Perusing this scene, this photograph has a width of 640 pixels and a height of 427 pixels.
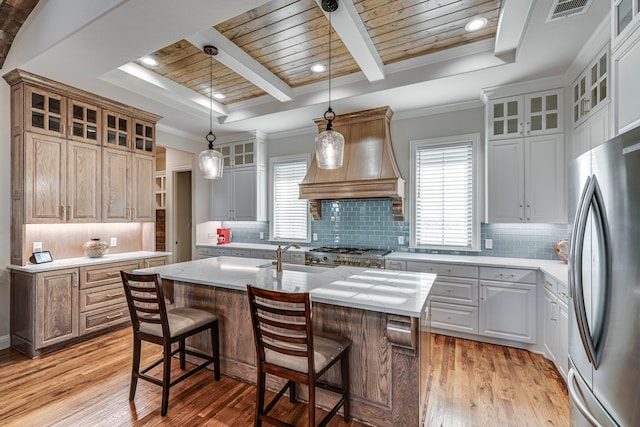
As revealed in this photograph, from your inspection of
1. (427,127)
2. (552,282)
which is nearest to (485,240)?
(552,282)

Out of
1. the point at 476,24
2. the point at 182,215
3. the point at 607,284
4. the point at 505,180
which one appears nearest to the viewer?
the point at 607,284

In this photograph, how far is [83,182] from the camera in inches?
142

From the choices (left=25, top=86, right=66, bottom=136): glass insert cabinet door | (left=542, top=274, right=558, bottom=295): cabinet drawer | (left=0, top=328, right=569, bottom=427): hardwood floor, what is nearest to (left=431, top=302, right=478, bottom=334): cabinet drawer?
(left=0, top=328, right=569, bottom=427): hardwood floor

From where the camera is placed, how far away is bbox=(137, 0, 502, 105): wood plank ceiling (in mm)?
2396

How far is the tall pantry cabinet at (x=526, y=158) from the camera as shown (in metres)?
3.14

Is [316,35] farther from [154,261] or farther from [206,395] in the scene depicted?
[154,261]

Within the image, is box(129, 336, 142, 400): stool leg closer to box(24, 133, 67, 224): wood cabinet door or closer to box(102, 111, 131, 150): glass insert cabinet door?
box(24, 133, 67, 224): wood cabinet door

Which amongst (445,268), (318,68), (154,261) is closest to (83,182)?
(154,261)

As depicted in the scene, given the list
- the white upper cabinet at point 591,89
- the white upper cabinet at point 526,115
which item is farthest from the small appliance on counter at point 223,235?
the white upper cabinet at point 591,89

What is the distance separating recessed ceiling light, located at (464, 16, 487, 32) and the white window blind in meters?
1.47

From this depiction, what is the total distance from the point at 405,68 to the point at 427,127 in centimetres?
103

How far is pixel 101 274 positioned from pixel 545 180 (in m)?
5.13

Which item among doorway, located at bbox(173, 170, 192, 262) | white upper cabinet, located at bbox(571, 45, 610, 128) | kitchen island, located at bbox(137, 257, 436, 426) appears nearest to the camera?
kitchen island, located at bbox(137, 257, 436, 426)

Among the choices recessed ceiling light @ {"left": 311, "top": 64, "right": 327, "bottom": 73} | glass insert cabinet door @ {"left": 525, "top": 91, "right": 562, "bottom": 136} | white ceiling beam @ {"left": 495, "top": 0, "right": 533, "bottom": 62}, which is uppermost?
recessed ceiling light @ {"left": 311, "top": 64, "right": 327, "bottom": 73}
